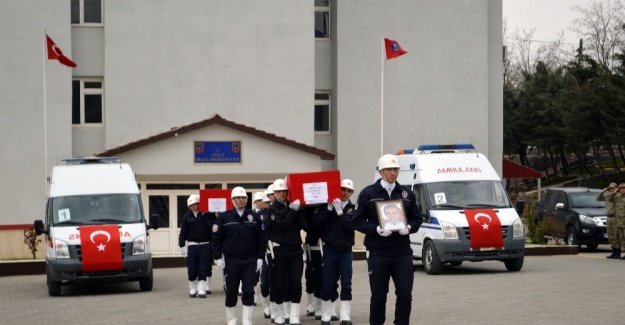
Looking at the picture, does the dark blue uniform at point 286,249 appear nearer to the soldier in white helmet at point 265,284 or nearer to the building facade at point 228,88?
the soldier in white helmet at point 265,284

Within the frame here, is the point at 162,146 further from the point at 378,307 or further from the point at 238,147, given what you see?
the point at 378,307

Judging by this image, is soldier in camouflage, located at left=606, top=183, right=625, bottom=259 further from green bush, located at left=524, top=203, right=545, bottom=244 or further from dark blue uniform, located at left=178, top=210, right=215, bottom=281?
dark blue uniform, located at left=178, top=210, right=215, bottom=281

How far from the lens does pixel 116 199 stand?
78.7ft

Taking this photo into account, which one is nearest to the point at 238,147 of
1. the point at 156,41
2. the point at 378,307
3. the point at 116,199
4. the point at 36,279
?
the point at 156,41

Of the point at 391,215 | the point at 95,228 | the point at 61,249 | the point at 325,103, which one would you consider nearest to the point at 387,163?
the point at 391,215

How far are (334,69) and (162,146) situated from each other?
7.34 meters

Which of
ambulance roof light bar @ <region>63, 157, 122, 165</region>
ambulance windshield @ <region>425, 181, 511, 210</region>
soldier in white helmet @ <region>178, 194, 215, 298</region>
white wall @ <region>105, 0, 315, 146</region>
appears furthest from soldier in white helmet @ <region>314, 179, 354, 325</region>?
white wall @ <region>105, 0, 315, 146</region>

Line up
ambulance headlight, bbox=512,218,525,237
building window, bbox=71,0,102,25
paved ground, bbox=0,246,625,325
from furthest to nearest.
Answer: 1. building window, bbox=71,0,102,25
2. ambulance headlight, bbox=512,218,525,237
3. paved ground, bbox=0,246,625,325

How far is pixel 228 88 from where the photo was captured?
122ft

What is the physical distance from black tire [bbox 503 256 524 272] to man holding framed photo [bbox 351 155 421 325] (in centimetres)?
1210

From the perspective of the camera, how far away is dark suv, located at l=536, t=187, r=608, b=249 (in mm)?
32531

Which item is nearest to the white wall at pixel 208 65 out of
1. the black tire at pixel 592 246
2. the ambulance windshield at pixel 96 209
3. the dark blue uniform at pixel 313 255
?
the black tire at pixel 592 246

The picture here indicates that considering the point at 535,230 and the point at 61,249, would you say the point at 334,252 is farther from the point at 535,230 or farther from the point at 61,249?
the point at 535,230

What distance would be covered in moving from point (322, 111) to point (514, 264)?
15518 mm
